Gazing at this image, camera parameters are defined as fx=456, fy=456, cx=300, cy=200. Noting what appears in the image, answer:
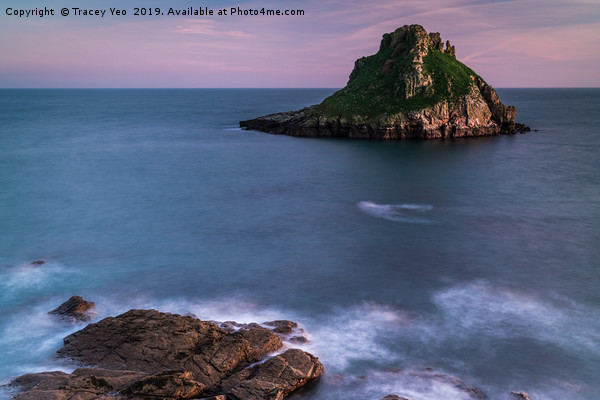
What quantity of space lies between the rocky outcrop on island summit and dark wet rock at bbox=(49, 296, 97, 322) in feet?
194

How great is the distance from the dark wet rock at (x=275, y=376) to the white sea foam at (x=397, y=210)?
63.0 feet

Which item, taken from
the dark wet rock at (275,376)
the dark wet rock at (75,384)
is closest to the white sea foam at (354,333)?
the dark wet rock at (275,376)

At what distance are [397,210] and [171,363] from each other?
2410 cm

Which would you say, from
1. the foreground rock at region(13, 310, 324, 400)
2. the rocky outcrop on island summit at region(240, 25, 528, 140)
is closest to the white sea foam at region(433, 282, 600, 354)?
the foreground rock at region(13, 310, 324, 400)

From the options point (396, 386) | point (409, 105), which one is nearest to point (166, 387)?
point (396, 386)

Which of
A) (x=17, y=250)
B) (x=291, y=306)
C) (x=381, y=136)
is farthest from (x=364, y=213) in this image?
(x=381, y=136)

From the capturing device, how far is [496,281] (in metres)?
22.4

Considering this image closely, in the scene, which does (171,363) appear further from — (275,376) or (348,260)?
(348,260)

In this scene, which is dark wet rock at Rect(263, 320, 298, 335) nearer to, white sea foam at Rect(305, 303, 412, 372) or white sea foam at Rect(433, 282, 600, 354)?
white sea foam at Rect(305, 303, 412, 372)

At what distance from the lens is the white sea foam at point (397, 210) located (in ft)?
106

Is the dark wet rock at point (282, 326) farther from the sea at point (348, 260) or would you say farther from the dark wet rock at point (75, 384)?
the dark wet rock at point (75, 384)

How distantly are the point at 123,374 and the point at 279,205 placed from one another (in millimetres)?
24480

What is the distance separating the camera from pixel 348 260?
25.1 meters

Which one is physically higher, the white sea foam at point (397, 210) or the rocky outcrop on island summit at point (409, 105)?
the rocky outcrop on island summit at point (409, 105)
